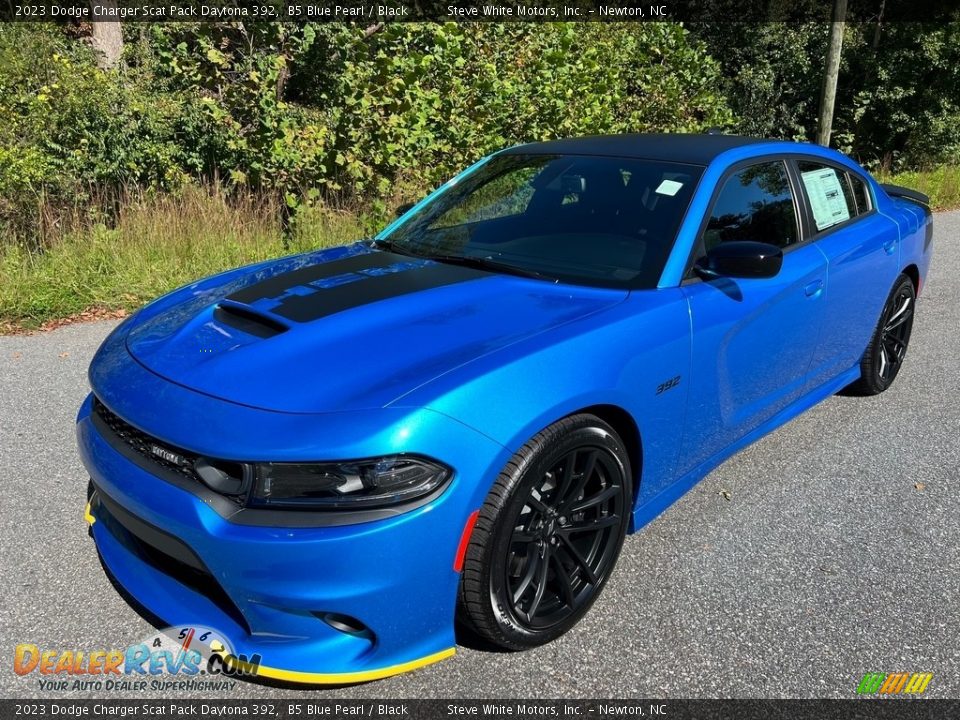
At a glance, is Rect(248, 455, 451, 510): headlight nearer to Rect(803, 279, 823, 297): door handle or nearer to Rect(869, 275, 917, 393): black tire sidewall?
Rect(803, 279, 823, 297): door handle

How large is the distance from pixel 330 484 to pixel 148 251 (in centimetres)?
567

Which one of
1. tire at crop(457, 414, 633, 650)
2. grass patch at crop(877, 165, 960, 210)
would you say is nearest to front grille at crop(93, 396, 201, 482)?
tire at crop(457, 414, 633, 650)

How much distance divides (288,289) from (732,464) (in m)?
2.28

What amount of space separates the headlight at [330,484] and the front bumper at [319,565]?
0.05 meters

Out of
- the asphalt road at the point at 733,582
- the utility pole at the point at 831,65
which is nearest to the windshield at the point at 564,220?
the asphalt road at the point at 733,582

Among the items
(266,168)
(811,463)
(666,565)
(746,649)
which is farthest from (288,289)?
(266,168)

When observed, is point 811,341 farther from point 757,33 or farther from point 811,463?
point 757,33

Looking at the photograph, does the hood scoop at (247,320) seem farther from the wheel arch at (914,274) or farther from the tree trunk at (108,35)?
the tree trunk at (108,35)

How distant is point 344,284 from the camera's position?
10.0 ft

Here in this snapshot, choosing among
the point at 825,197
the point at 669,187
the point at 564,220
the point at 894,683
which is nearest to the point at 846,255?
the point at 825,197

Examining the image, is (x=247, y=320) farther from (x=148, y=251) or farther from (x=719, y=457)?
(x=148, y=251)

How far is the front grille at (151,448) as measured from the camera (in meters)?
2.18

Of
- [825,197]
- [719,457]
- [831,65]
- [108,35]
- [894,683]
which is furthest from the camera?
[108,35]

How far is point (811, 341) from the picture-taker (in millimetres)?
3715
